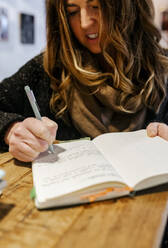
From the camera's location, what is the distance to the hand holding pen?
661mm

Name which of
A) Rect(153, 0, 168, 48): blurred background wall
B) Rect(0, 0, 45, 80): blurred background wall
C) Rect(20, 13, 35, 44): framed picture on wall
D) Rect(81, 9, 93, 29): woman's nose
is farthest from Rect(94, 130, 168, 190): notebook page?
Rect(153, 0, 168, 48): blurred background wall

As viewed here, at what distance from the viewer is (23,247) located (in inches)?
15.8

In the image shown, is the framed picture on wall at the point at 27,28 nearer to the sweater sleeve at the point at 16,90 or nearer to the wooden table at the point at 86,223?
the sweater sleeve at the point at 16,90

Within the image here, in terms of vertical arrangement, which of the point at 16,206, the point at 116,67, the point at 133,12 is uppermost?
the point at 133,12

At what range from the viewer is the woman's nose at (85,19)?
37.3 inches

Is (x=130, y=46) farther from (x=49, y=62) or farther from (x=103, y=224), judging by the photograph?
(x=103, y=224)

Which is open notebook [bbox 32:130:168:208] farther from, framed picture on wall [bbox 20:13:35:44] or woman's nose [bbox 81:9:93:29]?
framed picture on wall [bbox 20:13:35:44]

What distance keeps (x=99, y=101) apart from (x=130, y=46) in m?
0.26

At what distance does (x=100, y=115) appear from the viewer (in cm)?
113

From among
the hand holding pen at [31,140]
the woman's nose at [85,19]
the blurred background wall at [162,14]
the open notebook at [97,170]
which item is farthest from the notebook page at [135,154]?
the blurred background wall at [162,14]

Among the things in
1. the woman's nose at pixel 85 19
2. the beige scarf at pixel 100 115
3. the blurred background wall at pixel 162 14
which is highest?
the blurred background wall at pixel 162 14

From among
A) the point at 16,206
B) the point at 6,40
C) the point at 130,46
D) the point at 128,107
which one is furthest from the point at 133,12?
the point at 6,40

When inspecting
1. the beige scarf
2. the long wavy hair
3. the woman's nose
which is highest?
the woman's nose

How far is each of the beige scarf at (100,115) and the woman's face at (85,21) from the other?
0.62 feet
